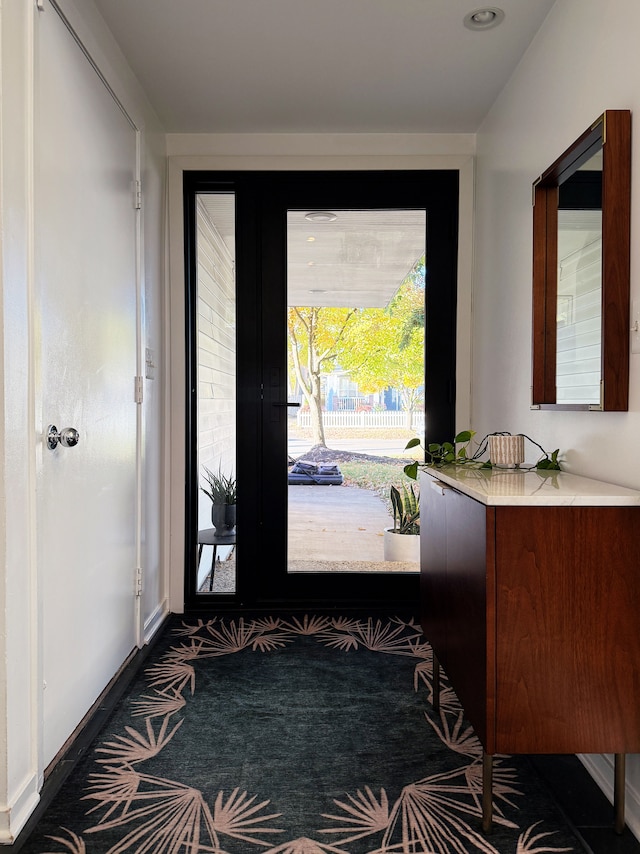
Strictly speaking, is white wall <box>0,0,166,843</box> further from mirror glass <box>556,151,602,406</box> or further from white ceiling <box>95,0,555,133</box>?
mirror glass <box>556,151,602,406</box>

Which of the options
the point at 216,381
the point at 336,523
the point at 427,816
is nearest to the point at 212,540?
the point at 336,523

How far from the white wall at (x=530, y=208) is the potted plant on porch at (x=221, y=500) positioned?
1306 millimetres

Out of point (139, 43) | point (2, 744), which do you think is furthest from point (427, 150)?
point (2, 744)

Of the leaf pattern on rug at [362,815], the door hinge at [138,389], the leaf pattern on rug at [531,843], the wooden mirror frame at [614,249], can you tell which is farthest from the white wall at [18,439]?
the wooden mirror frame at [614,249]

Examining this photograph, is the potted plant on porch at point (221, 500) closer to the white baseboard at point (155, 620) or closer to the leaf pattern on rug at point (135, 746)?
the white baseboard at point (155, 620)

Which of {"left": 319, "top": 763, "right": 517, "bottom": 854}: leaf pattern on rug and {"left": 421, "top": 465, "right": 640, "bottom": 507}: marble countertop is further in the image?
{"left": 319, "top": 763, "right": 517, "bottom": 854}: leaf pattern on rug

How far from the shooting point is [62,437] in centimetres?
191

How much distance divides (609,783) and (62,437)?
1.81m

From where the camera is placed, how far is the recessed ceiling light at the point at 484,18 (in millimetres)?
2250

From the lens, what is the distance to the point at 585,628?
1496mm

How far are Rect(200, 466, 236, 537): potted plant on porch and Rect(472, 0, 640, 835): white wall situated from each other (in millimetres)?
1306

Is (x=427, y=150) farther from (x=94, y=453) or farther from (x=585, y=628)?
(x=585, y=628)

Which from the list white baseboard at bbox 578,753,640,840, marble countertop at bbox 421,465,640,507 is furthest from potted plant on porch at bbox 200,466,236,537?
white baseboard at bbox 578,753,640,840

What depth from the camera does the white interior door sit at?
182 centimetres
